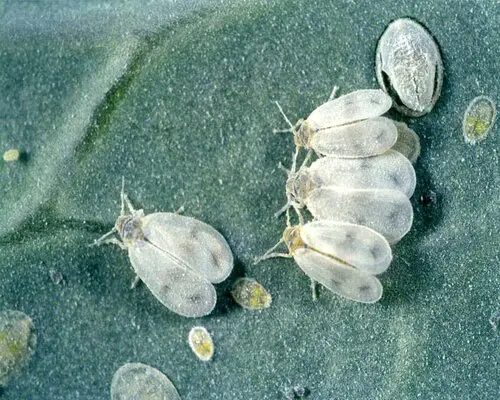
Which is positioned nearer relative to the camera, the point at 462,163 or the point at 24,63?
the point at 24,63

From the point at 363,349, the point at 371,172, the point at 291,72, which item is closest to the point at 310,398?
the point at 363,349

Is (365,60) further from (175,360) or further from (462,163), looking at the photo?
(175,360)

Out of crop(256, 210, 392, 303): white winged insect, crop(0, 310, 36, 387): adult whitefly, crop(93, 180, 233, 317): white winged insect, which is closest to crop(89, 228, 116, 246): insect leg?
crop(93, 180, 233, 317): white winged insect

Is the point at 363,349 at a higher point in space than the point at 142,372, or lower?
lower

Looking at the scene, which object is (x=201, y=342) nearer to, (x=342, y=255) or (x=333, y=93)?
(x=342, y=255)

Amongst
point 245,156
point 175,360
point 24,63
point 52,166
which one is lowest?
point 175,360

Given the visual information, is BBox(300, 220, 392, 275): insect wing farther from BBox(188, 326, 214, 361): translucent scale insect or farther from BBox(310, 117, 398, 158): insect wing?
BBox(188, 326, 214, 361): translucent scale insect

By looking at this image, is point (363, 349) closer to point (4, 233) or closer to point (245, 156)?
point (245, 156)
